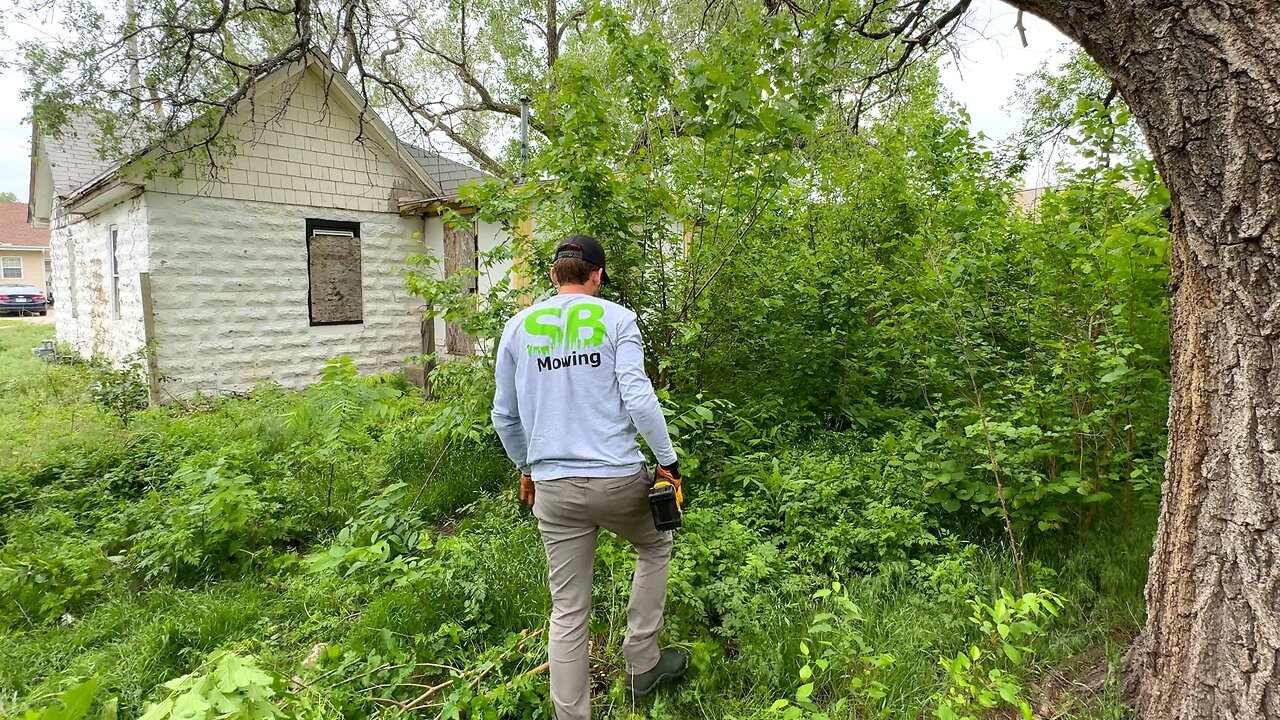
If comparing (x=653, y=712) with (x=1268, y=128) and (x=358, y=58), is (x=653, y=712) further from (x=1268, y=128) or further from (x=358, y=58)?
(x=358, y=58)

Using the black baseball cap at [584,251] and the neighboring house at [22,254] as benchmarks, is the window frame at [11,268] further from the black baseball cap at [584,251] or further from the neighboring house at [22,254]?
the black baseball cap at [584,251]

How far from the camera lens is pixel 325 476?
5414 millimetres

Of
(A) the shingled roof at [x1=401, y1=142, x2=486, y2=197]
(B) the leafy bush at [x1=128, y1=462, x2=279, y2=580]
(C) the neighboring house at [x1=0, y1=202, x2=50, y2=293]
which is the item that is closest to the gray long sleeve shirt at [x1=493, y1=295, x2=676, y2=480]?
(B) the leafy bush at [x1=128, y1=462, x2=279, y2=580]

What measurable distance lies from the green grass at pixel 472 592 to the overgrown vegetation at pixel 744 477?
2 centimetres

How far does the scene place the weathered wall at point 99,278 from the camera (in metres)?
8.84

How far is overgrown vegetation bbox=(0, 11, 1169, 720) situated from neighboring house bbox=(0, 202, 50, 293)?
156ft

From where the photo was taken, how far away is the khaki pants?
257 cm

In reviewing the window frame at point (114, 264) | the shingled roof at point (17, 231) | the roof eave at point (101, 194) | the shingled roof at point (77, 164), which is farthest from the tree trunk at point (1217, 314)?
the shingled roof at point (17, 231)

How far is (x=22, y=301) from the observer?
104ft

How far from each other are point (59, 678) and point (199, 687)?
7.08 feet

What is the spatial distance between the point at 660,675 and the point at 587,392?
1295 mm

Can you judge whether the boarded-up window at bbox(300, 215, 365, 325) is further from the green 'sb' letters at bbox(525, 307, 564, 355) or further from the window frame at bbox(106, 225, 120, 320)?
the green 'sb' letters at bbox(525, 307, 564, 355)

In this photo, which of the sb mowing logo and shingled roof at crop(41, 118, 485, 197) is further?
shingled roof at crop(41, 118, 485, 197)

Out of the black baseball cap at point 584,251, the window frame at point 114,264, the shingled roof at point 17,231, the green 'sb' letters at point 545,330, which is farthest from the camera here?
the shingled roof at point 17,231
